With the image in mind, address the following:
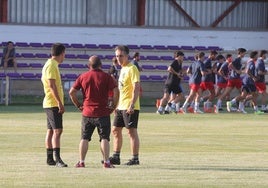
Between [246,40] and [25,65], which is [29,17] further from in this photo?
[246,40]

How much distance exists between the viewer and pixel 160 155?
A: 67.0 feet

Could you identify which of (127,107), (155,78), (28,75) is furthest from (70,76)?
(127,107)

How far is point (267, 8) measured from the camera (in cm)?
5159

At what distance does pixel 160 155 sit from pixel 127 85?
6.82ft

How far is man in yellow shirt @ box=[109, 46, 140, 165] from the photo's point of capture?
60.9 feet

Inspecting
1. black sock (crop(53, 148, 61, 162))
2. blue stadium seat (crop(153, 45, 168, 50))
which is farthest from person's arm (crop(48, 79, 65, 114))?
blue stadium seat (crop(153, 45, 168, 50))

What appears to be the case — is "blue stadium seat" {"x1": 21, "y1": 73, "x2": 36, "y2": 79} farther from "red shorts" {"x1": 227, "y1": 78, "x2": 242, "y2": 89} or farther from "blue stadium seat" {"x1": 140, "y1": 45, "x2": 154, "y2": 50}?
"red shorts" {"x1": 227, "y1": 78, "x2": 242, "y2": 89}

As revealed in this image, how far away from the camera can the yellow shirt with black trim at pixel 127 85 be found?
18.8 meters

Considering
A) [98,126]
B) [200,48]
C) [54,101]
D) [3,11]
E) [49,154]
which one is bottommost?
[49,154]

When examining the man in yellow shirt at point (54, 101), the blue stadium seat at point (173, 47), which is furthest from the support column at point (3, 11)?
the man in yellow shirt at point (54, 101)

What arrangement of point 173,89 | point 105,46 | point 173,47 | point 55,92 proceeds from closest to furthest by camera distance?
1. point 55,92
2. point 173,89
3. point 105,46
4. point 173,47

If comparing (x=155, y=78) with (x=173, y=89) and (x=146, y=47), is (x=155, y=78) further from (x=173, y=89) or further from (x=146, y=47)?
(x=173, y=89)

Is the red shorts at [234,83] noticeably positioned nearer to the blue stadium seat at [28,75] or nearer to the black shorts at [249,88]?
the black shorts at [249,88]

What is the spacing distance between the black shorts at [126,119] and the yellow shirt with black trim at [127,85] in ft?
0.30
